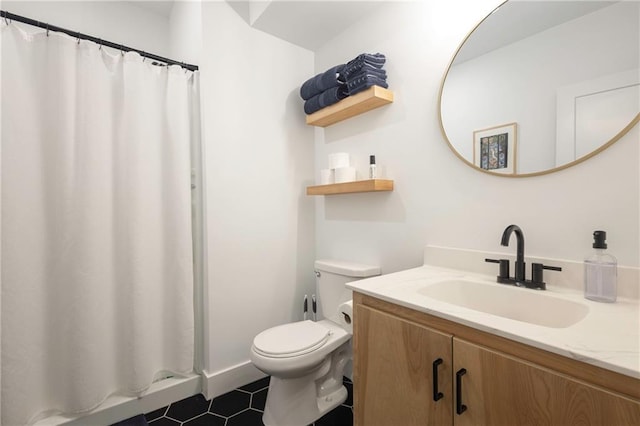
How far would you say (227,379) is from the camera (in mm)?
1786

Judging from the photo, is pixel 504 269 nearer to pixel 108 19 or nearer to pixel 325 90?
pixel 325 90

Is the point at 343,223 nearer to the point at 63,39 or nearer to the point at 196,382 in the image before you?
the point at 196,382

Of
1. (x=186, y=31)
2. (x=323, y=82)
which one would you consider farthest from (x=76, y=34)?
(x=323, y=82)

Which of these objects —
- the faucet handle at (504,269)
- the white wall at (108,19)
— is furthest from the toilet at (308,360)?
the white wall at (108,19)

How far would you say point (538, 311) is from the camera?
100 cm

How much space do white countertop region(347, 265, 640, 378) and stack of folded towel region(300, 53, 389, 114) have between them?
1.08 meters

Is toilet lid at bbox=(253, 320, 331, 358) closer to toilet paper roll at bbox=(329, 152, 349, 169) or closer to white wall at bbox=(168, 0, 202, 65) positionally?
toilet paper roll at bbox=(329, 152, 349, 169)

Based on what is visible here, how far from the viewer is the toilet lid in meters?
1.37

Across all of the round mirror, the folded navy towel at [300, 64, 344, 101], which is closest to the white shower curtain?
the folded navy towel at [300, 64, 344, 101]

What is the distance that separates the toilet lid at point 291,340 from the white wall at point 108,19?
6.66ft

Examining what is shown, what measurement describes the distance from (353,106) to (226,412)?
5.92ft

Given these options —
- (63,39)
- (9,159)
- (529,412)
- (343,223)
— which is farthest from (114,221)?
(529,412)

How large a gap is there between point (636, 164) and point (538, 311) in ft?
1.80

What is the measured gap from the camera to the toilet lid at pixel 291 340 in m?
1.37
